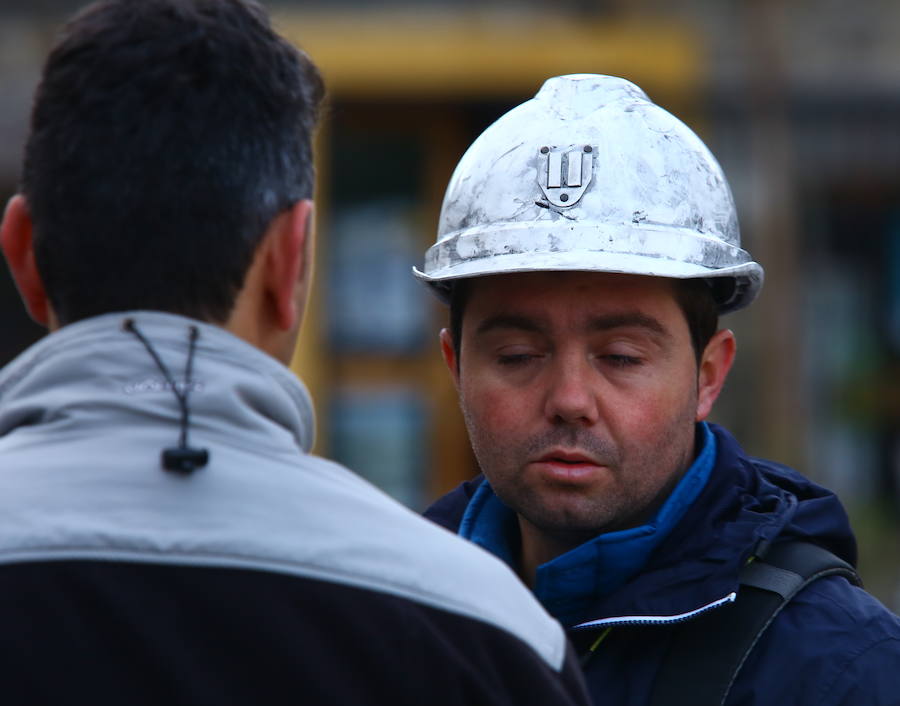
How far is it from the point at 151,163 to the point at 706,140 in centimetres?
699

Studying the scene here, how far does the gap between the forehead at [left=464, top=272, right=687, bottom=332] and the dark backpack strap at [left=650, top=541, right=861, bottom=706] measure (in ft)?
1.42

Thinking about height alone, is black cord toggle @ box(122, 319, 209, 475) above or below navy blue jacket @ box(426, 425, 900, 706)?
above

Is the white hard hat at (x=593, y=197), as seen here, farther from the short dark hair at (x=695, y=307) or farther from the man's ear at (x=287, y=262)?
the man's ear at (x=287, y=262)

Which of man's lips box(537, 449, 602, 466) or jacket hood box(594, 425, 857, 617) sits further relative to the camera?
man's lips box(537, 449, 602, 466)

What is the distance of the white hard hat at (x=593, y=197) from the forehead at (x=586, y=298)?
0.05m

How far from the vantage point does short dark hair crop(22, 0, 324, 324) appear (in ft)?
4.67

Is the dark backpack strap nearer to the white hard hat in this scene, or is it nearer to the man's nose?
the man's nose

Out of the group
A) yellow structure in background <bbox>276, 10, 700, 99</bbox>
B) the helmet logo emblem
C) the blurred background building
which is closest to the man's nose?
the helmet logo emblem

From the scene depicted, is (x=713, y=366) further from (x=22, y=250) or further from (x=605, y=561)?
(x=22, y=250)

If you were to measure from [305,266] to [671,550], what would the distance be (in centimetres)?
87

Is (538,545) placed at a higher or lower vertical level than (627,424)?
lower

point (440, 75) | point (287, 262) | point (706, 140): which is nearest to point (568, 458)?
point (287, 262)

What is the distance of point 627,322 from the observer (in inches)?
89.9

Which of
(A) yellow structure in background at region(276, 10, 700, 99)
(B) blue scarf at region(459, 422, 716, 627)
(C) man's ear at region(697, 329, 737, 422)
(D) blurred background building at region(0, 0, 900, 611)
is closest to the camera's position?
(B) blue scarf at region(459, 422, 716, 627)
